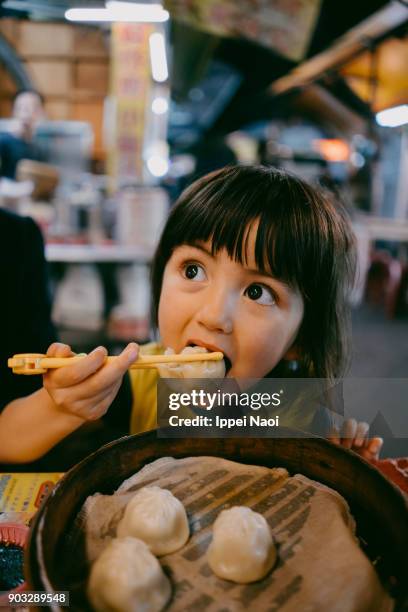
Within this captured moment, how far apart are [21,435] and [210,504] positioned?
811 mm

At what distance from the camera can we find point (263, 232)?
1549 millimetres

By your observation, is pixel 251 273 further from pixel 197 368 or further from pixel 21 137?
pixel 21 137

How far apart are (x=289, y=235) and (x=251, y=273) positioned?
0.63ft

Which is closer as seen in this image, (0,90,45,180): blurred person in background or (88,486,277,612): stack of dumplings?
(88,486,277,612): stack of dumplings

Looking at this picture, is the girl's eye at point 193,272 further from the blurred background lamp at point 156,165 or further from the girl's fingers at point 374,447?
the blurred background lamp at point 156,165

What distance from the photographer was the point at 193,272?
164cm

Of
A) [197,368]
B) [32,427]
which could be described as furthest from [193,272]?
[32,427]

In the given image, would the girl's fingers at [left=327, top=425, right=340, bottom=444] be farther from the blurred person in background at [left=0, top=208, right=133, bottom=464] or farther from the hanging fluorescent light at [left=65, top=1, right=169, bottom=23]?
the hanging fluorescent light at [left=65, top=1, right=169, bottom=23]

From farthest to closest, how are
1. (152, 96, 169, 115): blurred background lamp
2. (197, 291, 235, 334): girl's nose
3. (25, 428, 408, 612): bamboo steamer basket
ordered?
(152, 96, 169, 115): blurred background lamp → (197, 291, 235, 334): girl's nose → (25, 428, 408, 612): bamboo steamer basket

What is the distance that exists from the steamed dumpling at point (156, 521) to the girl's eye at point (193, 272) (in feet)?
2.42

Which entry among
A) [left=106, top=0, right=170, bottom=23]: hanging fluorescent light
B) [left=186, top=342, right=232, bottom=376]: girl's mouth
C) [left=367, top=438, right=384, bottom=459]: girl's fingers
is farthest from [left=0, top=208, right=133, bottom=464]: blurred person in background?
[left=106, top=0, right=170, bottom=23]: hanging fluorescent light

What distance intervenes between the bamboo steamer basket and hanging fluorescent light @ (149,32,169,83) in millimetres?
6446

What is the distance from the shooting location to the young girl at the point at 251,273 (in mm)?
1517

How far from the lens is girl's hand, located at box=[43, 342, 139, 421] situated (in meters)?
1.20
